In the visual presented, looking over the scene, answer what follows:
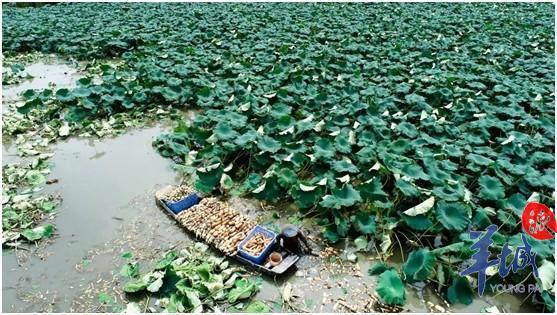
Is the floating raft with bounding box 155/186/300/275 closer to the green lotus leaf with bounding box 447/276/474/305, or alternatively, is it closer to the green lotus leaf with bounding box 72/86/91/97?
the green lotus leaf with bounding box 447/276/474/305

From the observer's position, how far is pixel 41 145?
5.20 metres

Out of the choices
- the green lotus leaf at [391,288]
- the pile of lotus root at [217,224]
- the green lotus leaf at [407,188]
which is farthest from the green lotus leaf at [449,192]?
the pile of lotus root at [217,224]

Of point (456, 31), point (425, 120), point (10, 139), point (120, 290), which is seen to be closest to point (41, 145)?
point (10, 139)

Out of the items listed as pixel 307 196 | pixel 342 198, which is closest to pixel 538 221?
pixel 342 198

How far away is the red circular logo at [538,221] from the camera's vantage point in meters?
3.26

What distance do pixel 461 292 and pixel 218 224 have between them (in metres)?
1.89

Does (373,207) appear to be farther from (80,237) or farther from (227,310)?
(80,237)

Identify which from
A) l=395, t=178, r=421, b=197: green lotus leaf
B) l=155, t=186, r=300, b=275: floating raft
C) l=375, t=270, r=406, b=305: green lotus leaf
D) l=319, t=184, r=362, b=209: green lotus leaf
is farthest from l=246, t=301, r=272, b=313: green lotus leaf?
l=395, t=178, r=421, b=197: green lotus leaf

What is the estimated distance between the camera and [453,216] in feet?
11.2

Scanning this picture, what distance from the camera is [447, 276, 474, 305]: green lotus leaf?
2.96 meters

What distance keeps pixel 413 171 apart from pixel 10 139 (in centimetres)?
470

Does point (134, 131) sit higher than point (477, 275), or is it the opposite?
point (477, 275)

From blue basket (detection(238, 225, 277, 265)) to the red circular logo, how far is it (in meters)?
1.92

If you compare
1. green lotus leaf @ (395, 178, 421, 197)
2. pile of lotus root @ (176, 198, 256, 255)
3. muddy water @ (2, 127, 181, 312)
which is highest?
green lotus leaf @ (395, 178, 421, 197)
